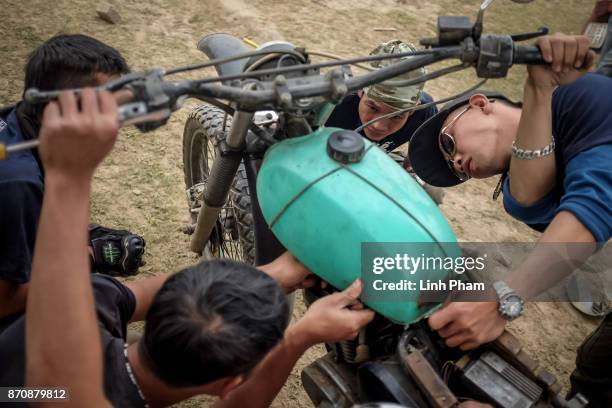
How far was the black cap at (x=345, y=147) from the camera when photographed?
1.47m

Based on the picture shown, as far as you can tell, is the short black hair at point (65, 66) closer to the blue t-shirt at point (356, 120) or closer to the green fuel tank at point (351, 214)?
the green fuel tank at point (351, 214)

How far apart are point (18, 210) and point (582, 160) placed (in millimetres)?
1954

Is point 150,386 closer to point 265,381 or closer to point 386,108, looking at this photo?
point 265,381

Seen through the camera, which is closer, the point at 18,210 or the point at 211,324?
the point at 211,324

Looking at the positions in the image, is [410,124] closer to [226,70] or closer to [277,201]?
[226,70]

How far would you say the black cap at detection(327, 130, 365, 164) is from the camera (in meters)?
1.47

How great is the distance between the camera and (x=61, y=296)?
112 centimetres

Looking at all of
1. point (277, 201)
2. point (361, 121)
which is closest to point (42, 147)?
point (277, 201)

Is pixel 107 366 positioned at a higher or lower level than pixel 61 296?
lower

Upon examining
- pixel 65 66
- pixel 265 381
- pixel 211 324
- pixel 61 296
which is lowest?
pixel 265 381

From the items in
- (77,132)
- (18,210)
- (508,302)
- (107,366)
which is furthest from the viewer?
(18,210)

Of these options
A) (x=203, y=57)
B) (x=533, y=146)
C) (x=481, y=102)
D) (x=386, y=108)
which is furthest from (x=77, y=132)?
(x=203, y=57)

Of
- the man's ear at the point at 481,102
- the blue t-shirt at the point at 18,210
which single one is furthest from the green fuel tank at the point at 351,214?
the man's ear at the point at 481,102

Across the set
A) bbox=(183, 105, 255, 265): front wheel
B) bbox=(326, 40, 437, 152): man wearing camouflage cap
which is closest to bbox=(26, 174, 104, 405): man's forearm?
bbox=(183, 105, 255, 265): front wheel
